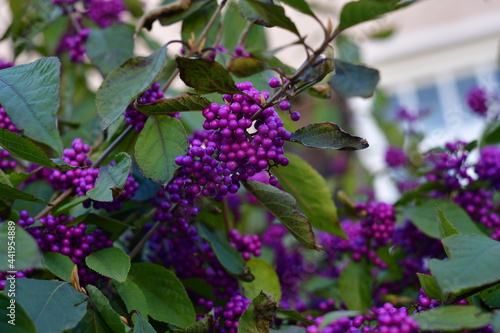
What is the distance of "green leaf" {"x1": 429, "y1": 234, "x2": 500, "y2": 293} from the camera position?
1.63 ft

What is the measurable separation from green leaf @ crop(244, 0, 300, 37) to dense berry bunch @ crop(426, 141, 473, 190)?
0.43 metres

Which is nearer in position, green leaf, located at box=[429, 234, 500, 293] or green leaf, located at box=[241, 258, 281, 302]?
green leaf, located at box=[429, 234, 500, 293]

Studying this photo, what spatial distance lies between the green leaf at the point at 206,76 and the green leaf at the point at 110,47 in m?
0.31

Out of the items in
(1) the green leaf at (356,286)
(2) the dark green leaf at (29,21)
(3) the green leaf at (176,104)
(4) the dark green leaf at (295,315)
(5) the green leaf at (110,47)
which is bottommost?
(1) the green leaf at (356,286)

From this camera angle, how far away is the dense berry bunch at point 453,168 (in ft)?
3.05

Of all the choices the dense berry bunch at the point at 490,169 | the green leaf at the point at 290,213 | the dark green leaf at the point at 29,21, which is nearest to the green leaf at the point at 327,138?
the green leaf at the point at 290,213

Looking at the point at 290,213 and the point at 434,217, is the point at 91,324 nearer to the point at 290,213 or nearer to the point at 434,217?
the point at 290,213

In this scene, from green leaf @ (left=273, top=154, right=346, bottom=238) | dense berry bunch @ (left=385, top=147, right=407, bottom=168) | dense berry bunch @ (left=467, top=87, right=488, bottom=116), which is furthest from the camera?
dense berry bunch @ (left=385, top=147, right=407, bottom=168)

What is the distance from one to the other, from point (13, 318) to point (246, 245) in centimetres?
40

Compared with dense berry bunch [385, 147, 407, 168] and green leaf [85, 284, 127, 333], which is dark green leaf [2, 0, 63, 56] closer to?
green leaf [85, 284, 127, 333]

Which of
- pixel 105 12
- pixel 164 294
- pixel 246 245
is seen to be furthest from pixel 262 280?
pixel 105 12

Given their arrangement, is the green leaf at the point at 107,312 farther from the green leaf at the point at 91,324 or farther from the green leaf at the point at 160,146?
the green leaf at the point at 160,146

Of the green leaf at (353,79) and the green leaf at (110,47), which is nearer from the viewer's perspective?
the green leaf at (353,79)

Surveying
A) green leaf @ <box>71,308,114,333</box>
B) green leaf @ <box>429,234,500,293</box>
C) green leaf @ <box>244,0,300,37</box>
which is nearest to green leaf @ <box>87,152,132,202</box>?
green leaf @ <box>71,308,114,333</box>
